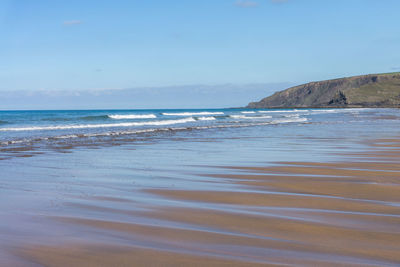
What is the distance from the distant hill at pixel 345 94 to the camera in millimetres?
121938

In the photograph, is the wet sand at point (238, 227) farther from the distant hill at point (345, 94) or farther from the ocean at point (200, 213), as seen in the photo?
the distant hill at point (345, 94)

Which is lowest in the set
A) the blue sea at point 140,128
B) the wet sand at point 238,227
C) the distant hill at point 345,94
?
the wet sand at point 238,227

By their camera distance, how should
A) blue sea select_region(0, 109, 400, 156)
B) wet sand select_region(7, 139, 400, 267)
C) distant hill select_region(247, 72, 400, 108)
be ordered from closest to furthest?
wet sand select_region(7, 139, 400, 267)
blue sea select_region(0, 109, 400, 156)
distant hill select_region(247, 72, 400, 108)

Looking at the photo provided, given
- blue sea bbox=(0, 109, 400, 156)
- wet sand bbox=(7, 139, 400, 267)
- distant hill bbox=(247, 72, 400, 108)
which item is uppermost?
distant hill bbox=(247, 72, 400, 108)

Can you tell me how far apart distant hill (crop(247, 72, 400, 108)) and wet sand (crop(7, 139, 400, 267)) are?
10995 cm

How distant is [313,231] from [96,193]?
9.09ft

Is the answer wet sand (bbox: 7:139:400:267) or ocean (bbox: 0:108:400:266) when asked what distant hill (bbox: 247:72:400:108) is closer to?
ocean (bbox: 0:108:400:266)

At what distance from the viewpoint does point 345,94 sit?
130 m

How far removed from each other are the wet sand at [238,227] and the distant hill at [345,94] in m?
110

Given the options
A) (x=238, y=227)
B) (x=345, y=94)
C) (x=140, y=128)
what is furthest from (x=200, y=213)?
(x=345, y=94)

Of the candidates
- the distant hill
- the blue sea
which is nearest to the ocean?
the blue sea

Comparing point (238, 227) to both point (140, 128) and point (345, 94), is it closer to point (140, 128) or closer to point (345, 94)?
point (140, 128)

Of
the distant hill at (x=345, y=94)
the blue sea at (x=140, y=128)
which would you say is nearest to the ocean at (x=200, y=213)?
the blue sea at (x=140, y=128)

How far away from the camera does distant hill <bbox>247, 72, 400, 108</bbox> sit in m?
122
